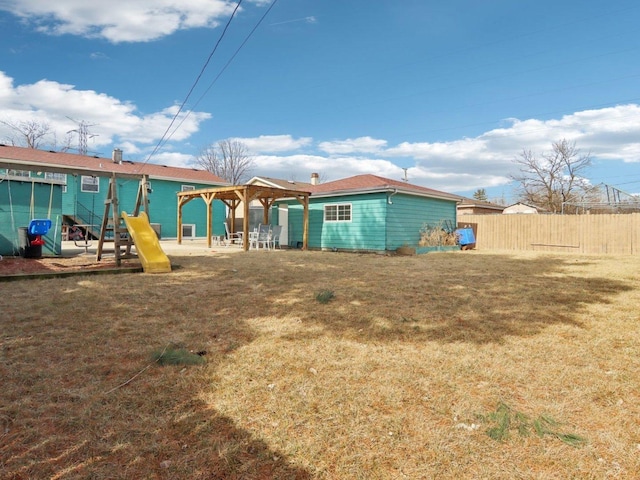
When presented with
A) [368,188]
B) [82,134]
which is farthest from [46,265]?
[82,134]

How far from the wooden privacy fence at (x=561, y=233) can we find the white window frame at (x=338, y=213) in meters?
6.54

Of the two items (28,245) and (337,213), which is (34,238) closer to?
(28,245)

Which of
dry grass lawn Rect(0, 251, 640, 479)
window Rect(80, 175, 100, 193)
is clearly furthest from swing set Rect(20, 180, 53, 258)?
window Rect(80, 175, 100, 193)

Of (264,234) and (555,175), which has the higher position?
(555,175)

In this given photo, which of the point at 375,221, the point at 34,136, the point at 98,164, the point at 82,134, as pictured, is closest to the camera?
the point at 375,221

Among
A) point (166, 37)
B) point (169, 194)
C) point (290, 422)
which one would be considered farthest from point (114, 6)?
point (169, 194)

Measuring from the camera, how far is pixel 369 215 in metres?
14.2

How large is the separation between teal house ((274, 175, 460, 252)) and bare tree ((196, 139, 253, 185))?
24758mm

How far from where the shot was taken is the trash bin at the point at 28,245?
8844 millimetres

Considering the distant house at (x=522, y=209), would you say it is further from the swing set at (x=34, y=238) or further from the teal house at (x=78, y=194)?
the swing set at (x=34, y=238)

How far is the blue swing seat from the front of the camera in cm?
859

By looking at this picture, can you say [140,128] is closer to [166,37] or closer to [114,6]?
[166,37]

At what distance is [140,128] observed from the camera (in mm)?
22109

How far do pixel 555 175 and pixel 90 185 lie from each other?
117 feet
